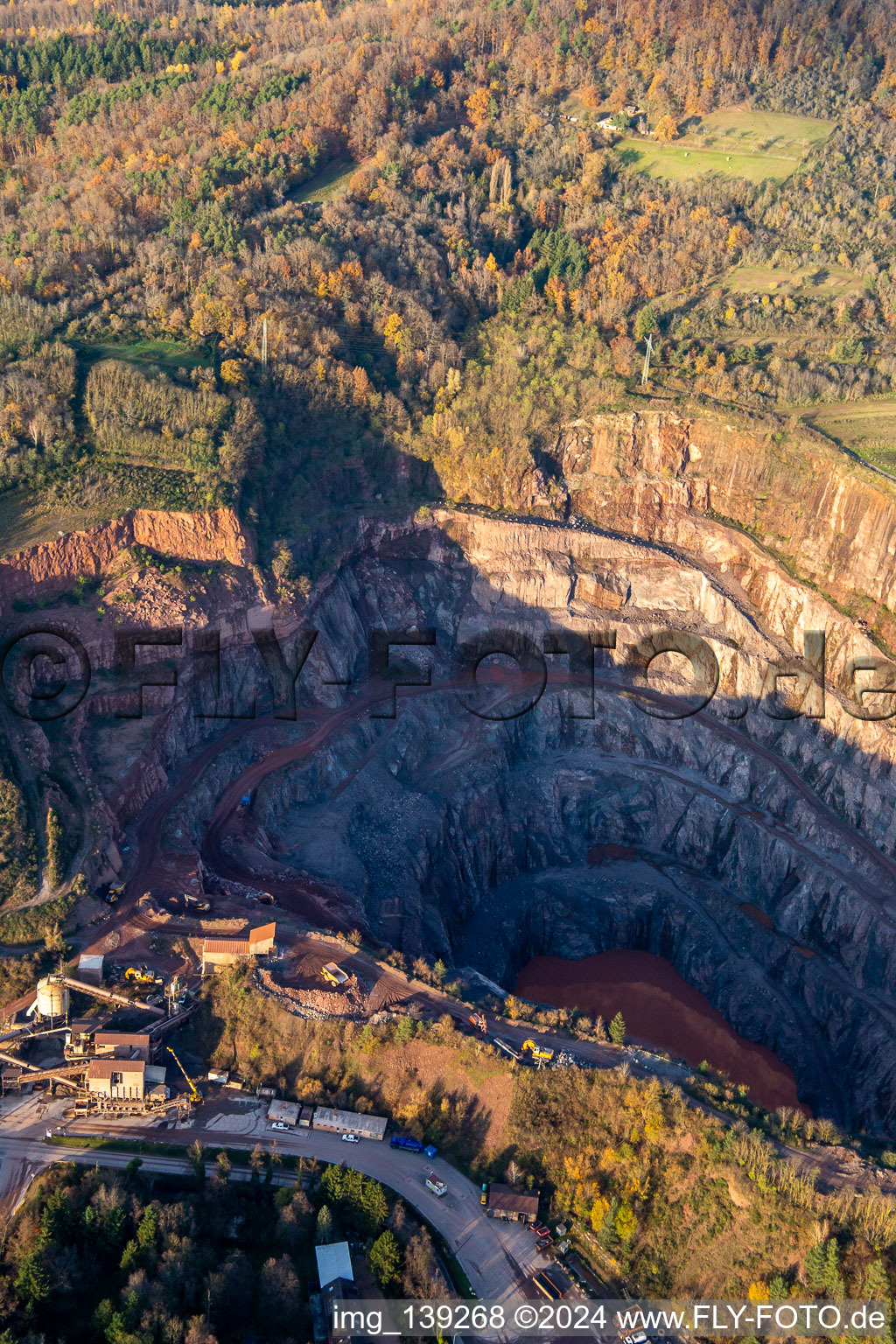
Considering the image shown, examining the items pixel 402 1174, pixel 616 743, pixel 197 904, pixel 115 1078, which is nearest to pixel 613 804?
pixel 616 743

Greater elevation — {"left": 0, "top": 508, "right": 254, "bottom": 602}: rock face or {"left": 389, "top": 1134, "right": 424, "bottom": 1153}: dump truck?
{"left": 0, "top": 508, "right": 254, "bottom": 602}: rock face

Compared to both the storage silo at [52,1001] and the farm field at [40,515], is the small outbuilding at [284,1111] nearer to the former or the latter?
the storage silo at [52,1001]

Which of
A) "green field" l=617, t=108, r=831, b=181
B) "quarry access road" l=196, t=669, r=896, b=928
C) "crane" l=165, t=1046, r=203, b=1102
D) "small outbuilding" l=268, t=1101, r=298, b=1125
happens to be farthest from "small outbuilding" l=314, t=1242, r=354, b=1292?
"green field" l=617, t=108, r=831, b=181

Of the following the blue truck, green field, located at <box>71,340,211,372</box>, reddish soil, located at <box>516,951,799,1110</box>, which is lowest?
reddish soil, located at <box>516,951,799,1110</box>

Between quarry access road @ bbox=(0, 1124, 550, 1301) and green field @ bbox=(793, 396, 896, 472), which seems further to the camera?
green field @ bbox=(793, 396, 896, 472)

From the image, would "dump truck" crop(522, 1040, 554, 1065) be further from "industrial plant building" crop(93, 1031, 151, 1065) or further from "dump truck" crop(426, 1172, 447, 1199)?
"industrial plant building" crop(93, 1031, 151, 1065)

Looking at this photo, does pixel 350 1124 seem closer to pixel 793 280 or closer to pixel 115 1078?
pixel 115 1078
